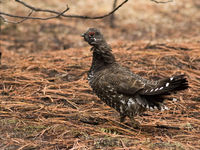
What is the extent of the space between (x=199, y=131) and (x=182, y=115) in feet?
1.58

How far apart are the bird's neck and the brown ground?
0.62 meters

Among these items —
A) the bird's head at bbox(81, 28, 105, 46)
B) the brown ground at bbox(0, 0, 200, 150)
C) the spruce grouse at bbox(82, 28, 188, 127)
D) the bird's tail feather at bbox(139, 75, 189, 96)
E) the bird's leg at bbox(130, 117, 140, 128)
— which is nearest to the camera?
the brown ground at bbox(0, 0, 200, 150)

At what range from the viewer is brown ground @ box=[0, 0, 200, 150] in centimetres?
338

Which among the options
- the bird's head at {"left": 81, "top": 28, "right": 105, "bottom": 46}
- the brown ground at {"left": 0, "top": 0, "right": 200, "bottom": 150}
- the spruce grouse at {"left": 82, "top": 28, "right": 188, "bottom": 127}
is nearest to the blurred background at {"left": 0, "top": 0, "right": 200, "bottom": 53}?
the brown ground at {"left": 0, "top": 0, "right": 200, "bottom": 150}

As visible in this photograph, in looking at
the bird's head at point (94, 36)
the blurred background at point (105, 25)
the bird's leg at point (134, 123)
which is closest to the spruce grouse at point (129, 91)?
the bird's leg at point (134, 123)

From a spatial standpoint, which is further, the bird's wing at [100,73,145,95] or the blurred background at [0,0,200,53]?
the blurred background at [0,0,200,53]

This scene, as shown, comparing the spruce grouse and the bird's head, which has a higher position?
the bird's head

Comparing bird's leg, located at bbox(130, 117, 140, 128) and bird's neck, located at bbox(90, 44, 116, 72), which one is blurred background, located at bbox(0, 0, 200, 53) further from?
bird's leg, located at bbox(130, 117, 140, 128)

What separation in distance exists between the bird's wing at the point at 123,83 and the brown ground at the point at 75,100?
422 millimetres

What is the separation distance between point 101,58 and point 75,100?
83cm

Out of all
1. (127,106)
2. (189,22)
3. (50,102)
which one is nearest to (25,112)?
(50,102)

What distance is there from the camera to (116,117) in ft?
14.2

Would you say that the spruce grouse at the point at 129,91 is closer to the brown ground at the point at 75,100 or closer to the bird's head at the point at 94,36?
the brown ground at the point at 75,100

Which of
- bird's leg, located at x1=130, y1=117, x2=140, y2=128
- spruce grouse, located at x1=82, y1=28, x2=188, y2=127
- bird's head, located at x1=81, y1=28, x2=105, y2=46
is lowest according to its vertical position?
bird's leg, located at x1=130, y1=117, x2=140, y2=128
